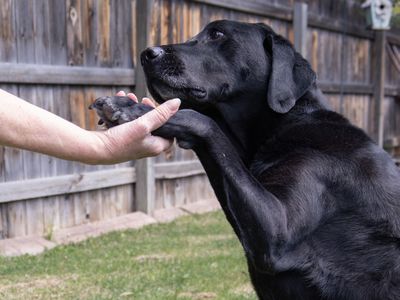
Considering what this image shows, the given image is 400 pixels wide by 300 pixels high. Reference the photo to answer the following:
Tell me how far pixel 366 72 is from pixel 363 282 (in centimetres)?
886

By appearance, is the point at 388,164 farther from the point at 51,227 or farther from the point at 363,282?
the point at 51,227

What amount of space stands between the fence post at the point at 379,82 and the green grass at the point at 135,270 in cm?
568

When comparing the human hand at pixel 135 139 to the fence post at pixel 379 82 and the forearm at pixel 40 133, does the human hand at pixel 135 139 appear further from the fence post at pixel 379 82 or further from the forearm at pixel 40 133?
the fence post at pixel 379 82

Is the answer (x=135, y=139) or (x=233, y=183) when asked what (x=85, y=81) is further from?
(x=233, y=183)

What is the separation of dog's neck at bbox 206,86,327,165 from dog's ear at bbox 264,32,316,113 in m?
0.05

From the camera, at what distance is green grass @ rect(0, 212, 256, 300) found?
165 inches

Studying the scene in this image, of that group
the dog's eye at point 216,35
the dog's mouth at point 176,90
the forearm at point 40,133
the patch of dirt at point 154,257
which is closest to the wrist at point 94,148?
the forearm at point 40,133

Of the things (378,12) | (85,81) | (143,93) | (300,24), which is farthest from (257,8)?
(85,81)

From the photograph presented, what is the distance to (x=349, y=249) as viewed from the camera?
2523 millimetres

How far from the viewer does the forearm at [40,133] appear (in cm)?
224

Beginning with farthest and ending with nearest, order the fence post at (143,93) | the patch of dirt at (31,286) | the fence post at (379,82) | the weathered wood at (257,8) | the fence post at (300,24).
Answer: the fence post at (379,82) → the fence post at (300,24) → the weathered wood at (257,8) → the fence post at (143,93) → the patch of dirt at (31,286)

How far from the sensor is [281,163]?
2.49 meters

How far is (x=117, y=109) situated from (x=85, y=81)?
11.2ft

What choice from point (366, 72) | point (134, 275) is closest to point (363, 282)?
point (134, 275)
